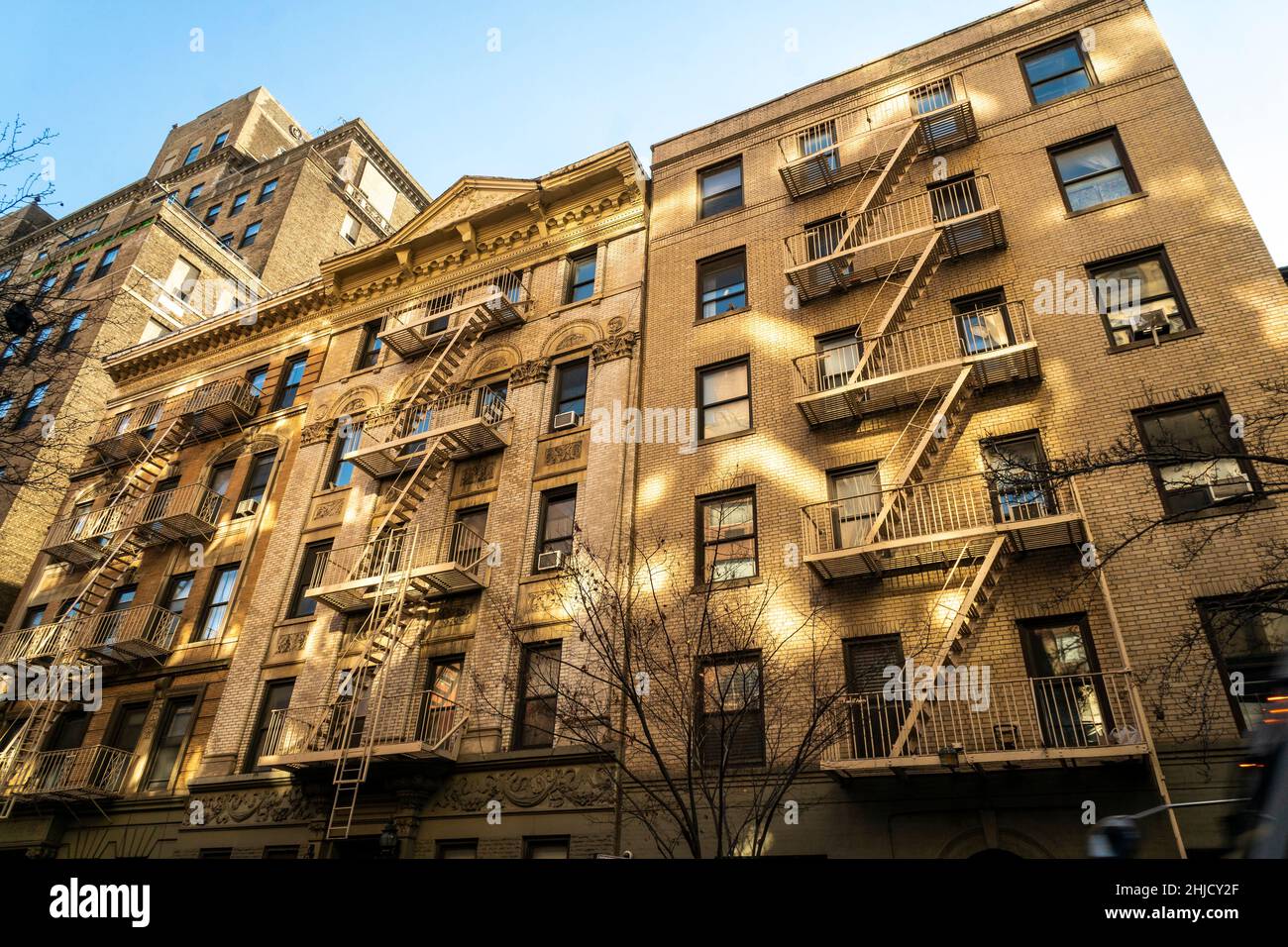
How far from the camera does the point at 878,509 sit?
15.7 m

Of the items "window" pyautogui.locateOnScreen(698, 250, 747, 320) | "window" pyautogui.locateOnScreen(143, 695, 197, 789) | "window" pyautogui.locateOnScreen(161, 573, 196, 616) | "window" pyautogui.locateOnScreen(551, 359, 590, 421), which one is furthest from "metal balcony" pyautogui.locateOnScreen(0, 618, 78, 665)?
"window" pyautogui.locateOnScreen(698, 250, 747, 320)

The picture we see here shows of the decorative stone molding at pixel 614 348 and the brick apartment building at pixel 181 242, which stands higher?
the brick apartment building at pixel 181 242

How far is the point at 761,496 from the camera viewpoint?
17000 mm

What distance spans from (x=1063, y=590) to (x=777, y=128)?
15.1m

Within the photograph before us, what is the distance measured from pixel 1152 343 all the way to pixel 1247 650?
5.77 meters

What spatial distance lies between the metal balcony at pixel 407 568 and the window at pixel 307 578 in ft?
2.56

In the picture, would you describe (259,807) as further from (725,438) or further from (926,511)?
(926,511)

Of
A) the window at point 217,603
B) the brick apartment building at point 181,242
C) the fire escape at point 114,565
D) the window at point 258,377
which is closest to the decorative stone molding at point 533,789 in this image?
the window at point 217,603

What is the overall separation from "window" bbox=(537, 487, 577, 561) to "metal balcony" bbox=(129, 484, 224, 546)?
38.2 ft

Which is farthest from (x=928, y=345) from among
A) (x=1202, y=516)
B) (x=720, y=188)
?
(x=720, y=188)

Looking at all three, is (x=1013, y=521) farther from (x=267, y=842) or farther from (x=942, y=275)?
(x=267, y=842)

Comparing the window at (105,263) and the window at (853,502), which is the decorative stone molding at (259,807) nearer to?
the window at (853,502)

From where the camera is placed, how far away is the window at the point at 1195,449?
1328 centimetres
